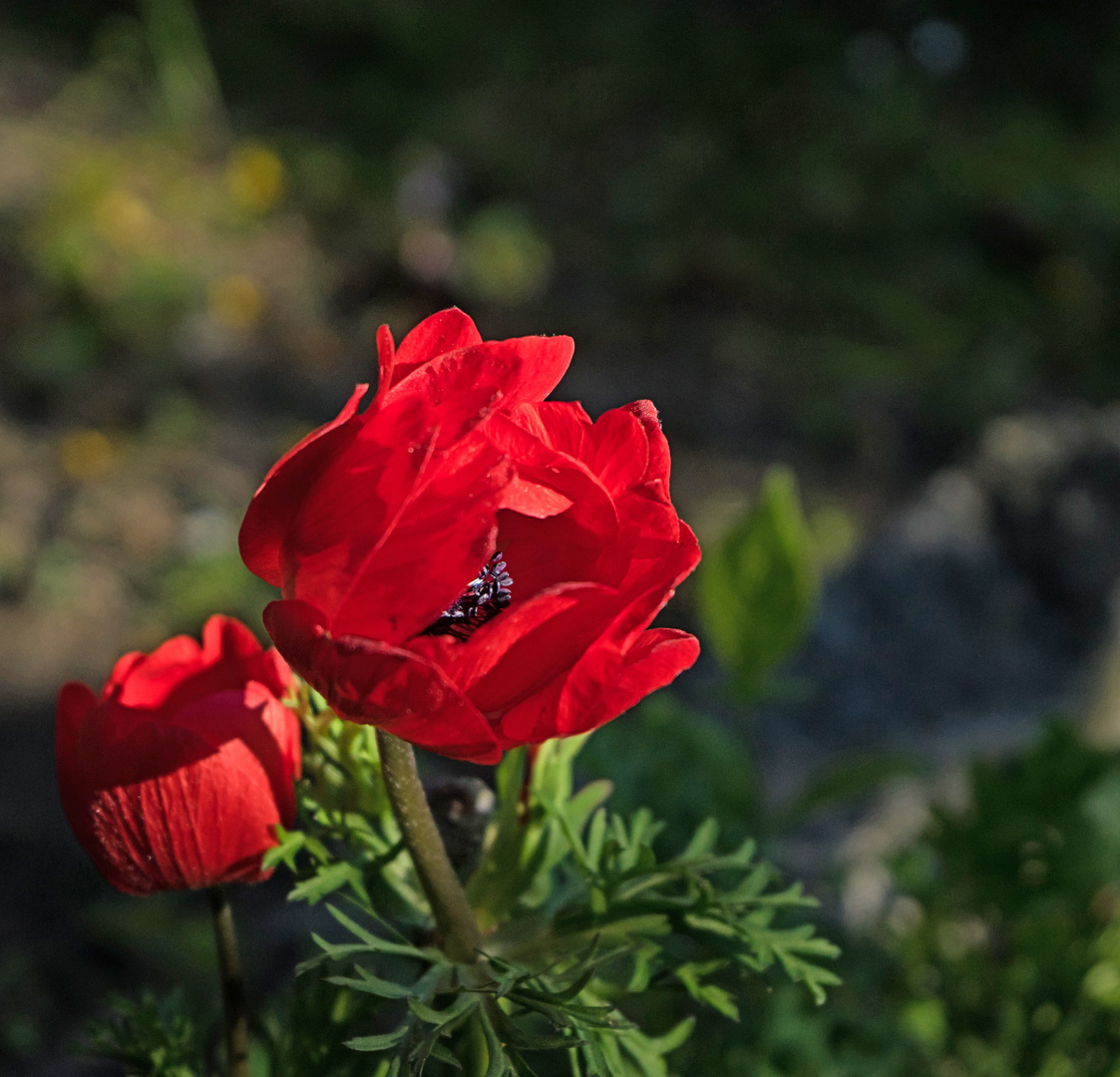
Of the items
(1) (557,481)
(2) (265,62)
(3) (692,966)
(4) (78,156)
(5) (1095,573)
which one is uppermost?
(2) (265,62)

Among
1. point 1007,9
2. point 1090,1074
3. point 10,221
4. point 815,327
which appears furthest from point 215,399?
point 1007,9

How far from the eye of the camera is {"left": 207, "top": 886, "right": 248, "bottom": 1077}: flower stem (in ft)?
2.01

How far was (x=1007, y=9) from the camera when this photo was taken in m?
5.21

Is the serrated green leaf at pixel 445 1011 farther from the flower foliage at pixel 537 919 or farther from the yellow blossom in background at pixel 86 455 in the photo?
the yellow blossom in background at pixel 86 455

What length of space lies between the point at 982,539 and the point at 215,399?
1.97m

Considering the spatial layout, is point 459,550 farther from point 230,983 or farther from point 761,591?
point 761,591

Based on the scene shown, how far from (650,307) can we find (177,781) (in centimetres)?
329

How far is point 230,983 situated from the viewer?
0.64 metres

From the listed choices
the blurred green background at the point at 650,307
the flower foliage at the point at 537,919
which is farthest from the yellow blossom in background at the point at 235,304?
the flower foliage at the point at 537,919

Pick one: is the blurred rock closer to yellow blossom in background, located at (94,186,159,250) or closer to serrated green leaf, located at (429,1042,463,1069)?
serrated green leaf, located at (429,1042,463,1069)

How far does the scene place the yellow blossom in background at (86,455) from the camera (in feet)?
8.79

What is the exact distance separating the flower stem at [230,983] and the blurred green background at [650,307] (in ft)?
1.28


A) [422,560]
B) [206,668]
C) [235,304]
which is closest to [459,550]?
[422,560]

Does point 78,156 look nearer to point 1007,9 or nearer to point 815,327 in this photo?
point 815,327
